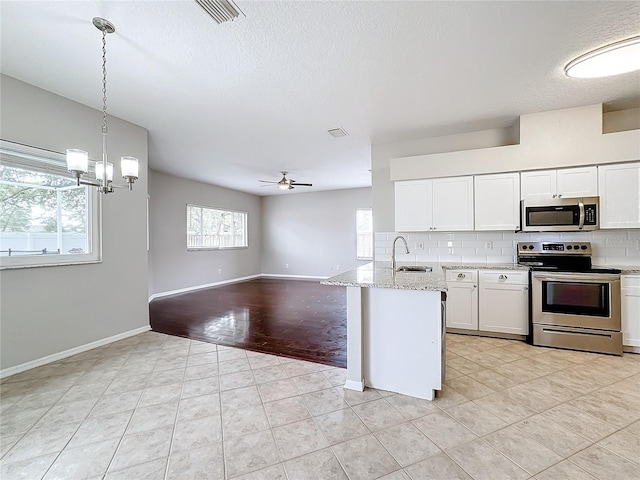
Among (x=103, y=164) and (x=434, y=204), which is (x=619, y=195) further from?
(x=103, y=164)

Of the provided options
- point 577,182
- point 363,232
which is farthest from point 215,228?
point 577,182

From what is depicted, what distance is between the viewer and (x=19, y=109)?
8.86 feet

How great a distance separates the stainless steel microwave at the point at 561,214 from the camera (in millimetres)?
3188

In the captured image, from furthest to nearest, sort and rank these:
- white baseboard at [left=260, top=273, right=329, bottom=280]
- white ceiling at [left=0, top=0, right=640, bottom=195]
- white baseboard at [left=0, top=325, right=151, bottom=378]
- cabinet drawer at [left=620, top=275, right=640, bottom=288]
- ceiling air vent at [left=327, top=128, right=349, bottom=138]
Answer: white baseboard at [left=260, top=273, right=329, bottom=280], ceiling air vent at [left=327, top=128, right=349, bottom=138], cabinet drawer at [left=620, top=275, right=640, bottom=288], white baseboard at [left=0, top=325, right=151, bottom=378], white ceiling at [left=0, top=0, right=640, bottom=195]

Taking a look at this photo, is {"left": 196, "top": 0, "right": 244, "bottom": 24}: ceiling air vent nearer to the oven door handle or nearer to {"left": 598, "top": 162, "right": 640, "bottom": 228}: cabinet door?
the oven door handle

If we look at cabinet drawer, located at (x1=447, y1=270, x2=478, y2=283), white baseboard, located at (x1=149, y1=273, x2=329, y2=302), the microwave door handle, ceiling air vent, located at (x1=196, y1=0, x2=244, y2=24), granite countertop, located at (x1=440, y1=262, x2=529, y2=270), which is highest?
ceiling air vent, located at (x1=196, y1=0, x2=244, y2=24)

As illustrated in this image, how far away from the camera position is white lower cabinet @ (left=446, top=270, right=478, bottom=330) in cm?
356

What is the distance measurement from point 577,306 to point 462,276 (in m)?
1.15

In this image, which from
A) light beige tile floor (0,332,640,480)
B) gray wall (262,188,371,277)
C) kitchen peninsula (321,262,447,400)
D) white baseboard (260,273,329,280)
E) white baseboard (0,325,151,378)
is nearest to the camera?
light beige tile floor (0,332,640,480)

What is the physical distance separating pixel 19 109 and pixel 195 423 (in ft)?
10.7

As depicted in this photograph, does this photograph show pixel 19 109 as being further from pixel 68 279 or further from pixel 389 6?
pixel 389 6

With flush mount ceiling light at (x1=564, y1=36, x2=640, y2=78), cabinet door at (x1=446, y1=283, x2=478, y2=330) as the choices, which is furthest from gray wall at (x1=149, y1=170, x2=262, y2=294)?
flush mount ceiling light at (x1=564, y1=36, x2=640, y2=78)

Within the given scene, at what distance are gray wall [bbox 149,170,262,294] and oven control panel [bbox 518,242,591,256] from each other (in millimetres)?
6619

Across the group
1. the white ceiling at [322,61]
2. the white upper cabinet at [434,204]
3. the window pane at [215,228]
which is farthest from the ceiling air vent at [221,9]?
the window pane at [215,228]
